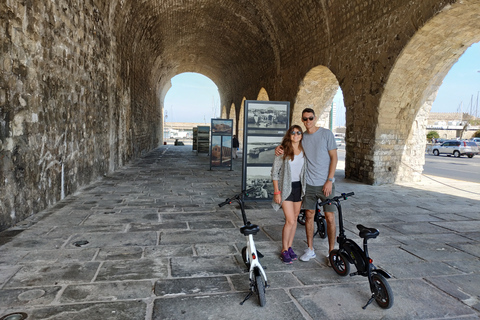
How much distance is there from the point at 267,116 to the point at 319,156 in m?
2.75

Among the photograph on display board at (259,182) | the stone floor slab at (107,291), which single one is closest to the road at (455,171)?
the photograph on display board at (259,182)

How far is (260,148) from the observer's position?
6039 mm

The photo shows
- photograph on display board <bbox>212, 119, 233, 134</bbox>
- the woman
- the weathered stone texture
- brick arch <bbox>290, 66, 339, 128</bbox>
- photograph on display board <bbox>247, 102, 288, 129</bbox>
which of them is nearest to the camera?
the woman

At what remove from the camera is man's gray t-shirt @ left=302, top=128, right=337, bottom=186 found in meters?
3.31

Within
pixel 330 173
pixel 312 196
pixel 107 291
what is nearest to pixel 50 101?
pixel 107 291

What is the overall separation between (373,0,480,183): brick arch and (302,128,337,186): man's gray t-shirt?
14.9ft

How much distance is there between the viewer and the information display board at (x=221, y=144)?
11188 millimetres

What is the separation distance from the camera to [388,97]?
26.4 feet

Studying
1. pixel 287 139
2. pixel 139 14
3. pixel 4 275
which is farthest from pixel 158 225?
pixel 139 14

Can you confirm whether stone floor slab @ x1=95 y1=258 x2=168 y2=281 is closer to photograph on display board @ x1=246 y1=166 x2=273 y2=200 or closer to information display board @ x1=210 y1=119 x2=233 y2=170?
photograph on display board @ x1=246 y1=166 x2=273 y2=200

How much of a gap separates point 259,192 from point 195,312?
3.81m

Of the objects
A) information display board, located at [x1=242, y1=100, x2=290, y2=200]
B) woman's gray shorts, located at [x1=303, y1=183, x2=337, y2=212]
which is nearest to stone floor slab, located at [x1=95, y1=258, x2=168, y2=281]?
woman's gray shorts, located at [x1=303, y1=183, x2=337, y2=212]

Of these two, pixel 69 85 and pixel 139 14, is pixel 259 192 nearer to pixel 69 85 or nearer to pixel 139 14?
pixel 69 85

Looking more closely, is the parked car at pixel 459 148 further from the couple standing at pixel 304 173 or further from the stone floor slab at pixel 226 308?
the stone floor slab at pixel 226 308
